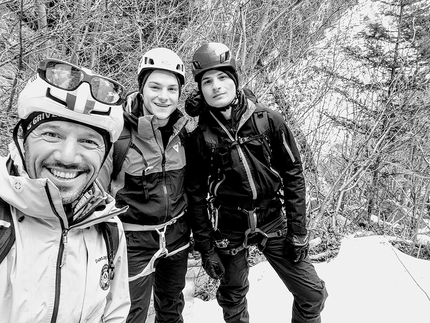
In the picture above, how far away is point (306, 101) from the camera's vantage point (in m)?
6.83

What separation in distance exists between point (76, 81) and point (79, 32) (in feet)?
13.3

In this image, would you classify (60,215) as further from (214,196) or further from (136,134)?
(214,196)

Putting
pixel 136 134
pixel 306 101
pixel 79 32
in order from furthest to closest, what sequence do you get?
pixel 306 101 → pixel 79 32 → pixel 136 134

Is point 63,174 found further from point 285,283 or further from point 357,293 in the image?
point 357,293

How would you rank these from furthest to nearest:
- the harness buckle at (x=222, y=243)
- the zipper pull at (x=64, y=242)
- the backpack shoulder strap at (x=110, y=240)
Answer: the harness buckle at (x=222, y=243), the backpack shoulder strap at (x=110, y=240), the zipper pull at (x=64, y=242)

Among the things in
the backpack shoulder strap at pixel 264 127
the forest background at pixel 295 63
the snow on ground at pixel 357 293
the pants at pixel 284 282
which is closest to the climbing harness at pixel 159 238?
the pants at pixel 284 282

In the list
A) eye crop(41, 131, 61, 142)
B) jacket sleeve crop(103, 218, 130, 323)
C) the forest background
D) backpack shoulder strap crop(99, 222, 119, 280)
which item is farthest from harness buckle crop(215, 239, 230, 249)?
the forest background

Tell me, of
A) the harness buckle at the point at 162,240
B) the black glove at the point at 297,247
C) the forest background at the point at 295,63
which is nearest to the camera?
the harness buckle at the point at 162,240

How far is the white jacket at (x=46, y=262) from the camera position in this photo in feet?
3.97

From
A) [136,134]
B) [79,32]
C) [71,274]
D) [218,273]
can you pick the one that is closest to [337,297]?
[218,273]

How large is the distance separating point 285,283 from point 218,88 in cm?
184

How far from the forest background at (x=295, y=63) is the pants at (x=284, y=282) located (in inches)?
104

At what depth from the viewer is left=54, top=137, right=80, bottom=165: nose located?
4.34 ft

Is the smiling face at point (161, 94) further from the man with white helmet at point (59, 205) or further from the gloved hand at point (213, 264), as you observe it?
the gloved hand at point (213, 264)
